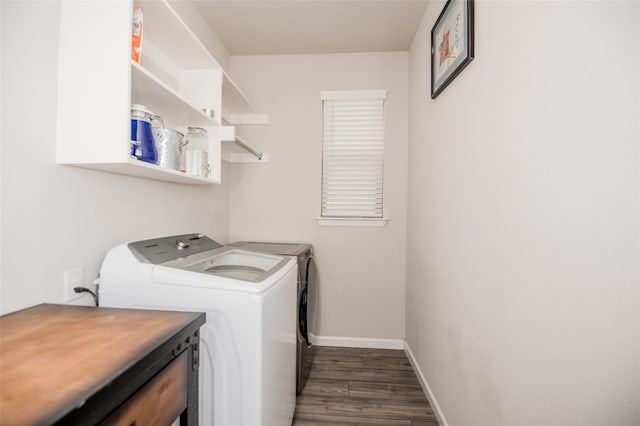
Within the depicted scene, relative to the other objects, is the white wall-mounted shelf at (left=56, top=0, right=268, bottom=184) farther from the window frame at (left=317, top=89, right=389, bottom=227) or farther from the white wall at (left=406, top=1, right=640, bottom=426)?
the window frame at (left=317, top=89, right=389, bottom=227)

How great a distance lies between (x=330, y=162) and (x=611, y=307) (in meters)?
2.24

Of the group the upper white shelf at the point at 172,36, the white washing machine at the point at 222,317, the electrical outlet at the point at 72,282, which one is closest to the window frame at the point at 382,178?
the upper white shelf at the point at 172,36

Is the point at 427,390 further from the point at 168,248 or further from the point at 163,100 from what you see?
the point at 163,100

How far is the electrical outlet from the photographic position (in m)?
1.11

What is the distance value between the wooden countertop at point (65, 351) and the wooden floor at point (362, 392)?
136 cm

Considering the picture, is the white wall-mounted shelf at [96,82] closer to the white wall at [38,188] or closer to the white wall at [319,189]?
the white wall at [38,188]

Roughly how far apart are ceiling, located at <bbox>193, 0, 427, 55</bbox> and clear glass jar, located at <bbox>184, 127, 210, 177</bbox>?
107cm

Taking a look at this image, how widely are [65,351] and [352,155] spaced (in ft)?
7.78

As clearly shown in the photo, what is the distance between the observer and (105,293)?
1185 millimetres

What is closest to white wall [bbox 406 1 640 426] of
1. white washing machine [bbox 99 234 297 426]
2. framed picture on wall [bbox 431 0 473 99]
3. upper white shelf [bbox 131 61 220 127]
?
framed picture on wall [bbox 431 0 473 99]

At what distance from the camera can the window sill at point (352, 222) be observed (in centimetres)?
259

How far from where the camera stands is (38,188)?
1.01 meters

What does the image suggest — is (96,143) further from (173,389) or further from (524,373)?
(524,373)

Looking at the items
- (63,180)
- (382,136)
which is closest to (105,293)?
(63,180)
